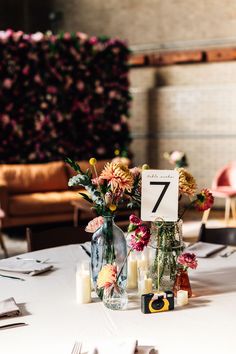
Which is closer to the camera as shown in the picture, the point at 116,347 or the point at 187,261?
the point at 116,347

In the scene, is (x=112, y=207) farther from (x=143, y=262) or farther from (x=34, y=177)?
(x=34, y=177)

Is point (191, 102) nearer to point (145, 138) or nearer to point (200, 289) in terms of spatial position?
point (145, 138)

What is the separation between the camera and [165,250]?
201 cm

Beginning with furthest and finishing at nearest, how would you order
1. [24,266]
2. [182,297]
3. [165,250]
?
[24,266]
[165,250]
[182,297]

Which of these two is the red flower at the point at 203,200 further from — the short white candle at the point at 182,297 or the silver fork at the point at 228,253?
the silver fork at the point at 228,253

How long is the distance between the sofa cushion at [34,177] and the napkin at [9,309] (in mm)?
4804

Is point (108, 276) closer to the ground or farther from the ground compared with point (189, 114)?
closer to the ground

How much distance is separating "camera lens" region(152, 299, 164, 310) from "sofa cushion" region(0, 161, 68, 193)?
195 inches

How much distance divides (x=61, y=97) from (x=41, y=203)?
Result: 167 cm

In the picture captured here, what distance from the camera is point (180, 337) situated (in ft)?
5.31

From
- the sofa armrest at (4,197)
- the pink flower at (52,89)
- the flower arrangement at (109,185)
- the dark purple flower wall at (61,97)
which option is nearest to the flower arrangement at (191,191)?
the flower arrangement at (109,185)

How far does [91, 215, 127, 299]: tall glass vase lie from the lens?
1.96 meters

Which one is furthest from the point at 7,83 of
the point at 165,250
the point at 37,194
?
the point at 165,250

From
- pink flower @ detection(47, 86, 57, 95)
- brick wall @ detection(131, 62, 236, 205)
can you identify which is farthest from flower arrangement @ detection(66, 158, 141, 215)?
brick wall @ detection(131, 62, 236, 205)
